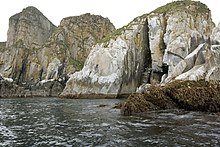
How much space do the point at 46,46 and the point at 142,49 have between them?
168 feet

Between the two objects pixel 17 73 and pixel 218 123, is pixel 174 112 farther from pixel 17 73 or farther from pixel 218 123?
pixel 17 73

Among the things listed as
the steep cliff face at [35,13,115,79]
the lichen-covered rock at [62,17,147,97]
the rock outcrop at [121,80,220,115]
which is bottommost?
the rock outcrop at [121,80,220,115]

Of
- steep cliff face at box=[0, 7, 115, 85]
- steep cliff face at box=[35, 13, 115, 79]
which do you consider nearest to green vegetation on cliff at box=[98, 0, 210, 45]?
steep cliff face at box=[0, 7, 115, 85]

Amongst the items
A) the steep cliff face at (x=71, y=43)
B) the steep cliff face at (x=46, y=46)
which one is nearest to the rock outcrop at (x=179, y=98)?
the steep cliff face at (x=46, y=46)

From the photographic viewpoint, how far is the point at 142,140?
461 inches

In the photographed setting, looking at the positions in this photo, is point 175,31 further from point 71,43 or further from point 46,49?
point 71,43

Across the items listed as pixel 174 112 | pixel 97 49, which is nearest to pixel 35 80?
pixel 97 49

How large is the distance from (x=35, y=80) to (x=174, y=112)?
81.0 metres

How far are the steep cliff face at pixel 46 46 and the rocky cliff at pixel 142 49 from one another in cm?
2456

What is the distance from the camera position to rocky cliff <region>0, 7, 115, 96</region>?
94.6 meters

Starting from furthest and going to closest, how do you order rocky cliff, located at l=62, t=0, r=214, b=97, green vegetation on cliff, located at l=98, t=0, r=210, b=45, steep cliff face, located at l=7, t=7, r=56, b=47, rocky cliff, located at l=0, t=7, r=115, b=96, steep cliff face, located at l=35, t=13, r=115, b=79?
1. steep cliff face, located at l=7, t=7, r=56, b=47
2. steep cliff face, located at l=35, t=13, r=115, b=79
3. rocky cliff, located at l=0, t=7, r=115, b=96
4. green vegetation on cliff, located at l=98, t=0, r=210, b=45
5. rocky cliff, located at l=62, t=0, r=214, b=97

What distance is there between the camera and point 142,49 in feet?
219

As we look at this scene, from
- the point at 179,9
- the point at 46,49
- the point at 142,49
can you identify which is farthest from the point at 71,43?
the point at 179,9

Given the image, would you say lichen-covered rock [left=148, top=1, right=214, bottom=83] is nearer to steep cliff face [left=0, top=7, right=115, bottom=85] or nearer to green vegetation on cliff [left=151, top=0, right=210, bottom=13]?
green vegetation on cliff [left=151, top=0, right=210, bottom=13]
